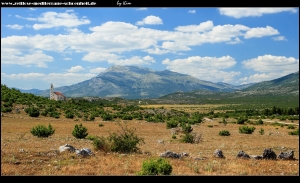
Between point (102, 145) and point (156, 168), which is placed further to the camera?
point (102, 145)

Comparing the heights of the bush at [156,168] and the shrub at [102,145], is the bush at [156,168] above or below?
above

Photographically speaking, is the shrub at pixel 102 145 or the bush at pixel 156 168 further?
the shrub at pixel 102 145

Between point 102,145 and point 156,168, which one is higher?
point 156,168

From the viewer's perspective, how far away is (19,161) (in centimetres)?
1234

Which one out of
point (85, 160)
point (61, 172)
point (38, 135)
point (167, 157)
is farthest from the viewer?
point (38, 135)

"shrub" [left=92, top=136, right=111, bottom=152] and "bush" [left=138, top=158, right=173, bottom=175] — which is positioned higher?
"bush" [left=138, top=158, right=173, bottom=175]

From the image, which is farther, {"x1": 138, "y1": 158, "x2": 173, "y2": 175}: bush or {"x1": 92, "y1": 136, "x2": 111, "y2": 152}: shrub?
{"x1": 92, "y1": 136, "x2": 111, "y2": 152}: shrub
